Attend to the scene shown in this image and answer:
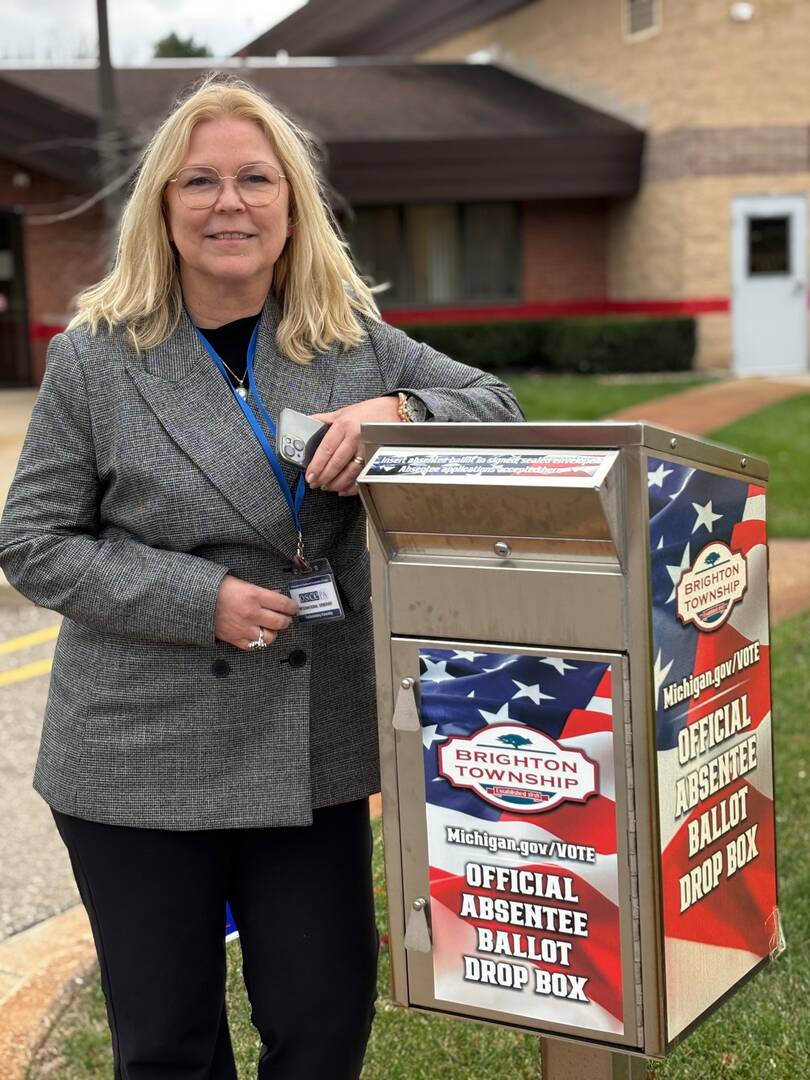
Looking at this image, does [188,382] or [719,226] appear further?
[719,226]

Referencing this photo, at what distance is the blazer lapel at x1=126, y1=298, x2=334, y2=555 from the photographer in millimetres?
2189

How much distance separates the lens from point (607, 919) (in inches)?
75.5

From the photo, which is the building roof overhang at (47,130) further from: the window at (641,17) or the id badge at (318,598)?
the id badge at (318,598)

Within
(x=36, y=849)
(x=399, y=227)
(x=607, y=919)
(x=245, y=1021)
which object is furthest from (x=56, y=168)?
(x=607, y=919)

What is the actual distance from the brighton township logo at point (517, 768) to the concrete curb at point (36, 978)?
1848 mm

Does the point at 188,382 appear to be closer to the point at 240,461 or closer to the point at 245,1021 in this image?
the point at 240,461

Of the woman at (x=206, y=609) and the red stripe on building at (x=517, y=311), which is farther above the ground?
the red stripe on building at (x=517, y=311)

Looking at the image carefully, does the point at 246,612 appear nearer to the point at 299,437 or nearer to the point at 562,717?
the point at 299,437

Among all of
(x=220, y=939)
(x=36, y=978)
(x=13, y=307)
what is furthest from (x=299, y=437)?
(x=13, y=307)

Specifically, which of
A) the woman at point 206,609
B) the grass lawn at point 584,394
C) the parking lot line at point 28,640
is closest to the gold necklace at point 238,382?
the woman at point 206,609

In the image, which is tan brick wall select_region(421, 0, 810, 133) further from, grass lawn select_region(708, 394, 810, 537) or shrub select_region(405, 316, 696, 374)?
grass lawn select_region(708, 394, 810, 537)

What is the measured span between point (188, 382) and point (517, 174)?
18618 mm

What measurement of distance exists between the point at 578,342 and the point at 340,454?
17501 millimetres

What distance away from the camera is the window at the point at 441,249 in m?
21.5
